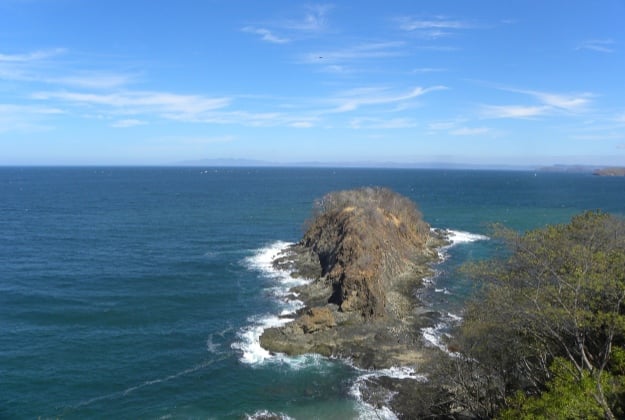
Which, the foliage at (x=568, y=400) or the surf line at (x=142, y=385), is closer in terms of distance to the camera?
the foliage at (x=568, y=400)

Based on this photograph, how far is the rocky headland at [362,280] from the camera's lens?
4478cm

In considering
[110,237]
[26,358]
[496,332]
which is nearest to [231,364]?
[26,358]

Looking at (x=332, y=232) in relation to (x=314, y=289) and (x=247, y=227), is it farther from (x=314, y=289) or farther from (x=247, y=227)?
(x=247, y=227)

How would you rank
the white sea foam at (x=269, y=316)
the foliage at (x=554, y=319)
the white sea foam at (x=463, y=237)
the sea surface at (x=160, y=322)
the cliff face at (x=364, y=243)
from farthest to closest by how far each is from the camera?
the white sea foam at (x=463, y=237), the cliff face at (x=364, y=243), the white sea foam at (x=269, y=316), the sea surface at (x=160, y=322), the foliage at (x=554, y=319)

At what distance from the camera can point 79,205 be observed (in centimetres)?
13825

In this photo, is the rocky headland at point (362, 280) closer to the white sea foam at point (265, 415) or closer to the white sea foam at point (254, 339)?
the white sea foam at point (254, 339)

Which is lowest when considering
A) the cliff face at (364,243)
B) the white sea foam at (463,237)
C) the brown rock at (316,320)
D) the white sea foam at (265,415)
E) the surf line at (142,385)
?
the white sea foam at (265,415)

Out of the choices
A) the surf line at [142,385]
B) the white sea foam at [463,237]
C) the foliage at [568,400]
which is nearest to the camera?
the foliage at [568,400]

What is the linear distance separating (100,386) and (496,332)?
30492 mm

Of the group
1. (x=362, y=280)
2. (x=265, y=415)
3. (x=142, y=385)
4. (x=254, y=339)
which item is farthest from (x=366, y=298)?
(x=142, y=385)

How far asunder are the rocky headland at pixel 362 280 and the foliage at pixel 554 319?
13.9 metres

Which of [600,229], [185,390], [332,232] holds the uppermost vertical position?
[600,229]

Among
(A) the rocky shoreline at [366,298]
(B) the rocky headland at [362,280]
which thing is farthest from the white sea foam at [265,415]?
(B) the rocky headland at [362,280]

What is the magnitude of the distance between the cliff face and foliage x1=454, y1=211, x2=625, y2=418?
21408mm
